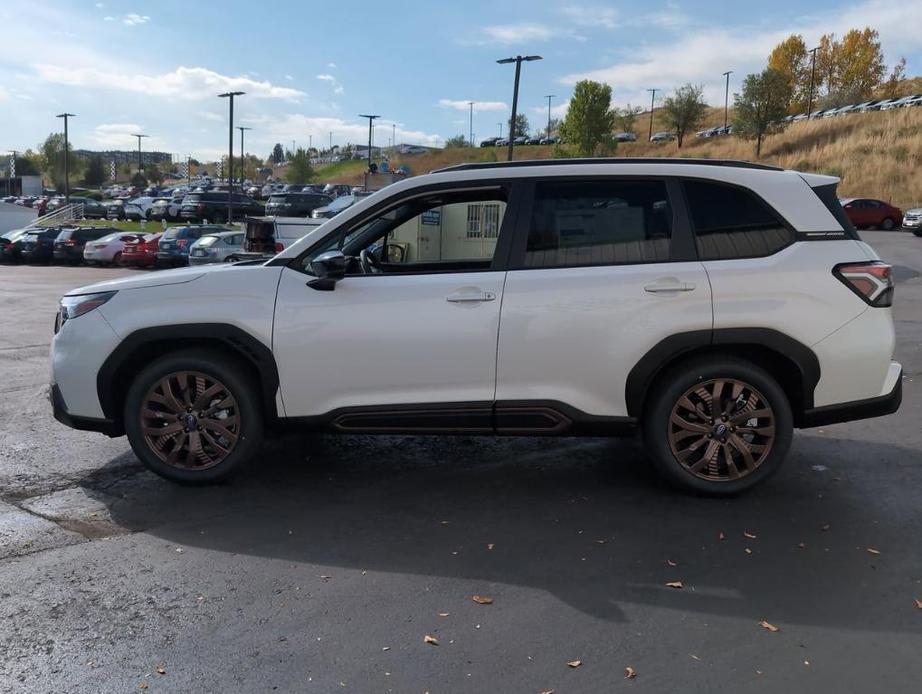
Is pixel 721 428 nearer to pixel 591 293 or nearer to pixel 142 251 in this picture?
pixel 591 293

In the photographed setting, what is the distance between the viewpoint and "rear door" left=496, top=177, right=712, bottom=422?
4723 millimetres

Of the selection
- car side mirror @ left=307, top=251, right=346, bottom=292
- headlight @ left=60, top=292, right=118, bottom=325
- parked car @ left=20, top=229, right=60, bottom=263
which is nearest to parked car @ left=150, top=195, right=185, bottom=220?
parked car @ left=20, top=229, right=60, bottom=263

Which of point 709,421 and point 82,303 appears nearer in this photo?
point 709,421

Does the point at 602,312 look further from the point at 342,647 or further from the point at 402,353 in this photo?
the point at 342,647

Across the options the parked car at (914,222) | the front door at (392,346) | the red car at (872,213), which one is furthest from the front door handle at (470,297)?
the red car at (872,213)

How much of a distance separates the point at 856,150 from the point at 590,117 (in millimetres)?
18639

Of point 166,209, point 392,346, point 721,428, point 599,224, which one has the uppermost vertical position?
point 166,209

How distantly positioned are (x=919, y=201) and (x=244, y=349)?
173ft

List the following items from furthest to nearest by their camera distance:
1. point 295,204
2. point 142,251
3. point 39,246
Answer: point 295,204 → point 39,246 → point 142,251

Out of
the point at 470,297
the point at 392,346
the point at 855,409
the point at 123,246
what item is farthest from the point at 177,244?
the point at 855,409

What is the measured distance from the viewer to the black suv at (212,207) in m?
46.5

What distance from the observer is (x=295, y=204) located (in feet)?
154

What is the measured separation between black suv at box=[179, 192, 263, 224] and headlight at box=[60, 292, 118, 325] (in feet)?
141

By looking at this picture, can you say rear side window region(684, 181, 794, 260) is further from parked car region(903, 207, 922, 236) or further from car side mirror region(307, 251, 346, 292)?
parked car region(903, 207, 922, 236)
